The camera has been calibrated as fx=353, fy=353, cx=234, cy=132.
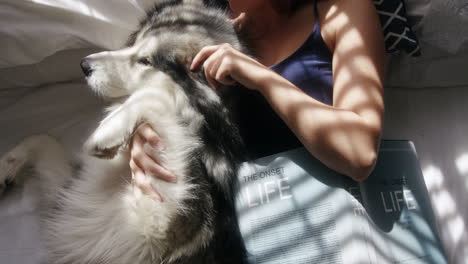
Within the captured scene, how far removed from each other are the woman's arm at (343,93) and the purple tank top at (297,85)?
5 centimetres

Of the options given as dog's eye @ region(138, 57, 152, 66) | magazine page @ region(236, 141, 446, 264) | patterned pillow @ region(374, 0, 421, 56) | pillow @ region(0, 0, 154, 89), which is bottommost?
magazine page @ region(236, 141, 446, 264)

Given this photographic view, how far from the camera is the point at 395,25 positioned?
1110mm

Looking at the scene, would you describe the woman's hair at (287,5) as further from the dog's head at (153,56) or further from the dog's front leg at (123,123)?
the dog's front leg at (123,123)

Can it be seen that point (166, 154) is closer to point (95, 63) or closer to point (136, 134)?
point (136, 134)

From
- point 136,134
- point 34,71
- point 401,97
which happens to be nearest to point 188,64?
point 136,134

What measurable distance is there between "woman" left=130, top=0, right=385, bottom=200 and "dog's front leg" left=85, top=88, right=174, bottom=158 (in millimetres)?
37

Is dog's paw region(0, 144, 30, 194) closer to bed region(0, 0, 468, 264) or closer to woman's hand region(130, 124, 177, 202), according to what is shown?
bed region(0, 0, 468, 264)

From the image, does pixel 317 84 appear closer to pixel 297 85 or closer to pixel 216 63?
pixel 297 85

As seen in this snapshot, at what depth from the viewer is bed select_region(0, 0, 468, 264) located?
1.21m

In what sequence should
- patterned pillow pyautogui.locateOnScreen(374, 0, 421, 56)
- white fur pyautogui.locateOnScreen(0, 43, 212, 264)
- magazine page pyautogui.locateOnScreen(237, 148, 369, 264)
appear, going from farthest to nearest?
1. patterned pillow pyautogui.locateOnScreen(374, 0, 421, 56)
2. white fur pyautogui.locateOnScreen(0, 43, 212, 264)
3. magazine page pyautogui.locateOnScreen(237, 148, 369, 264)

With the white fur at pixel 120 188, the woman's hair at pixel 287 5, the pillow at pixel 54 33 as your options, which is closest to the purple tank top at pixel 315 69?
the woman's hair at pixel 287 5

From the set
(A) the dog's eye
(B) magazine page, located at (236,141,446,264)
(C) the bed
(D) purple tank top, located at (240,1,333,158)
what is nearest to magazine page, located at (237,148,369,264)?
(B) magazine page, located at (236,141,446,264)

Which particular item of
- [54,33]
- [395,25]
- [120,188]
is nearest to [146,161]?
[120,188]

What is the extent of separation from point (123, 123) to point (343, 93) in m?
0.62
